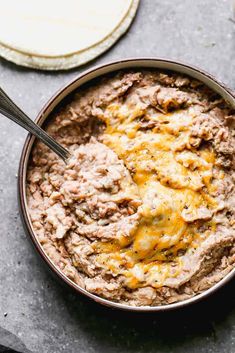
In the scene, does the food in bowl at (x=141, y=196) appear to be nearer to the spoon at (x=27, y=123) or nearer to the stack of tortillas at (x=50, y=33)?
the spoon at (x=27, y=123)

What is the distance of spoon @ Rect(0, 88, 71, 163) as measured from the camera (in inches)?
77.2

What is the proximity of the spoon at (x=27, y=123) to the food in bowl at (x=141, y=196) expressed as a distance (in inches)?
1.8

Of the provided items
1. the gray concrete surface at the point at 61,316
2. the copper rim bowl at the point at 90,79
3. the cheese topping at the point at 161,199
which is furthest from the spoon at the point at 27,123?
the gray concrete surface at the point at 61,316

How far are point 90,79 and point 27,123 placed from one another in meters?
0.25

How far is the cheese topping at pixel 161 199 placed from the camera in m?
1.97

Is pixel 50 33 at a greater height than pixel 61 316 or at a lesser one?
greater

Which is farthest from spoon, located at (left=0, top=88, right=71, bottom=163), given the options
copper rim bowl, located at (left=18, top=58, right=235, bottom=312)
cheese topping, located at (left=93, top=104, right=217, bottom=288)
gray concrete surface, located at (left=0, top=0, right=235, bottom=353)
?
gray concrete surface, located at (left=0, top=0, right=235, bottom=353)

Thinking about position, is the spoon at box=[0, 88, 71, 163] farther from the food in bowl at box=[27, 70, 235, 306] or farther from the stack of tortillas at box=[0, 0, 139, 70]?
the stack of tortillas at box=[0, 0, 139, 70]

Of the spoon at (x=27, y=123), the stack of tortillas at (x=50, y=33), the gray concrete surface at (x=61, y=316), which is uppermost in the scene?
the stack of tortillas at (x=50, y=33)

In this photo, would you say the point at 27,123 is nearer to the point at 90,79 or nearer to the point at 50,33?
the point at 90,79

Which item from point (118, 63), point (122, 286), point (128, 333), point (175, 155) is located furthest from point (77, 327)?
point (118, 63)

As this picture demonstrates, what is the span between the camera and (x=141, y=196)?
1.99 meters

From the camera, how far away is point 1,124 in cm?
227

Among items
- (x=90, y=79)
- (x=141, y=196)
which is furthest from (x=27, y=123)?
(x=141, y=196)
